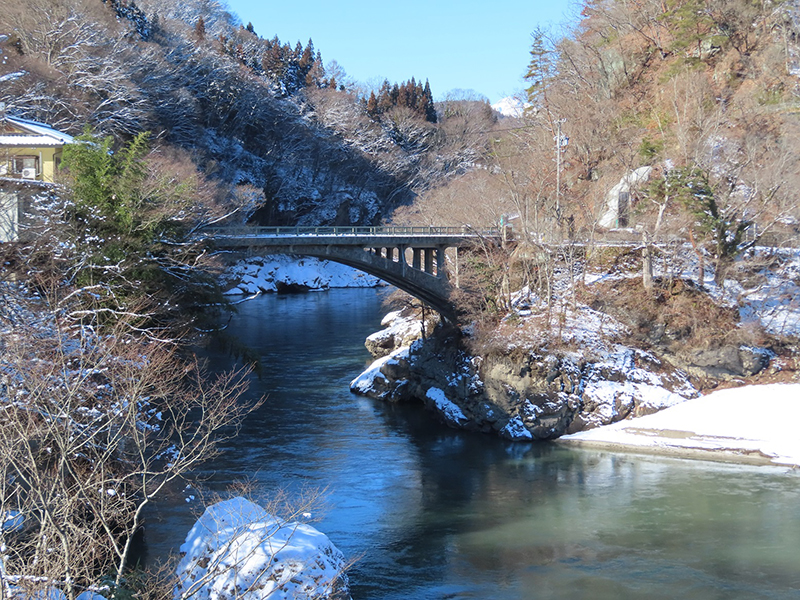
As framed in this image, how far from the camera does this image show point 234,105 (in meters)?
71.2

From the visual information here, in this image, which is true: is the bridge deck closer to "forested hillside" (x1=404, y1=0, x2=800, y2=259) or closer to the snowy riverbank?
"forested hillside" (x1=404, y1=0, x2=800, y2=259)

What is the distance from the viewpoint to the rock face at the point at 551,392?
26.1 m

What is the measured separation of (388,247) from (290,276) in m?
42.4

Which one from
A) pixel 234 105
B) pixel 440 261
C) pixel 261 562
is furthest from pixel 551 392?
pixel 234 105

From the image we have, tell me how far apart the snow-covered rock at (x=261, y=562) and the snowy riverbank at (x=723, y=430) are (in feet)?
47.0

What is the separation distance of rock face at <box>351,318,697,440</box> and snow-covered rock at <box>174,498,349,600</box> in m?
13.7

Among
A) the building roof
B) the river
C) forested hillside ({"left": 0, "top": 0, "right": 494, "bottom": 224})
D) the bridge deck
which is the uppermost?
forested hillside ({"left": 0, "top": 0, "right": 494, "bottom": 224})

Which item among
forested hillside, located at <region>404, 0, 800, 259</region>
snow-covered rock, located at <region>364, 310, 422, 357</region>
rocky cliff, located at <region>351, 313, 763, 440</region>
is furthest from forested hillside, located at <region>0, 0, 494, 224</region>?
rocky cliff, located at <region>351, 313, 763, 440</region>

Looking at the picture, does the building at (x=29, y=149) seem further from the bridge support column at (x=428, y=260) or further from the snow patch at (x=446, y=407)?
the snow patch at (x=446, y=407)

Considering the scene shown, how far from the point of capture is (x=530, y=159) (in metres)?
47.8

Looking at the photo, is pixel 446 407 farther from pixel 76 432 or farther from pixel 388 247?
pixel 76 432

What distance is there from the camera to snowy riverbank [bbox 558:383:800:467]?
23516 millimetres

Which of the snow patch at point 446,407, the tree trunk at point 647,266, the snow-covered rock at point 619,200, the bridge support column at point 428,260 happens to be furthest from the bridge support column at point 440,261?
the snow-covered rock at point 619,200

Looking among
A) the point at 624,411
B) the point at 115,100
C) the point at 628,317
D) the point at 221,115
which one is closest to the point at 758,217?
the point at 628,317
